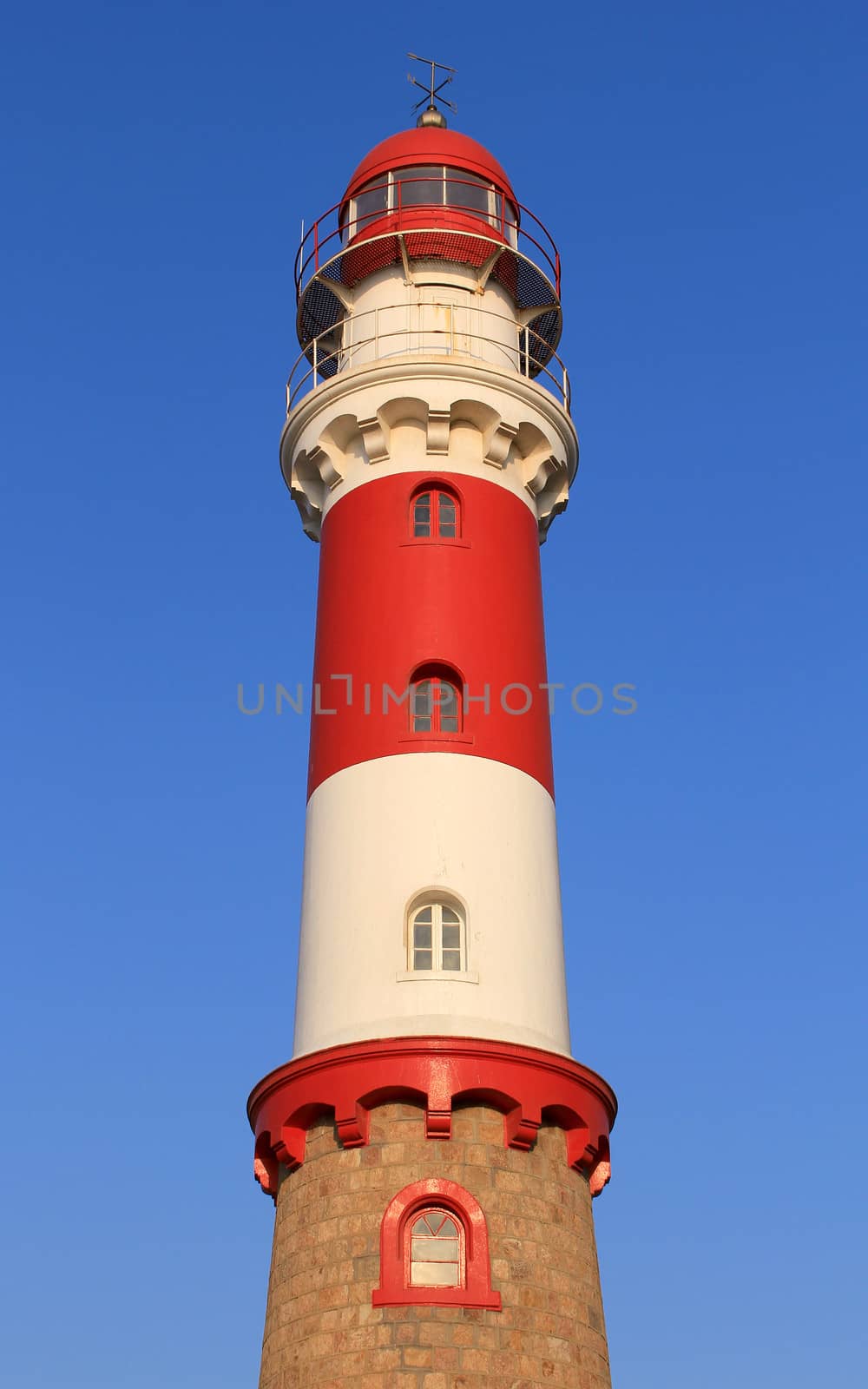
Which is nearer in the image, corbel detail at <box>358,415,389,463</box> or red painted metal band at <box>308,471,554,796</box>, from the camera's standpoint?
red painted metal band at <box>308,471,554,796</box>

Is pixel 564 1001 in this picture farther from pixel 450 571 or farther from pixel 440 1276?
pixel 450 571

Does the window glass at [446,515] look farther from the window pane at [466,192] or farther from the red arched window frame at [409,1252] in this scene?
the red arched window frame at [409,1252]

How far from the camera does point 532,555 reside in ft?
82.2

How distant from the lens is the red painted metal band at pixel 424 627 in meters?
22.6

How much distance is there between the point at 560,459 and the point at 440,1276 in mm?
12548

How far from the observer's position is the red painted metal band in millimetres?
22594

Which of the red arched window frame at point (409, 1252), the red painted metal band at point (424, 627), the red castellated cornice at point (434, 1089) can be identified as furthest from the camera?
the red painted metal band at point (424, 627)

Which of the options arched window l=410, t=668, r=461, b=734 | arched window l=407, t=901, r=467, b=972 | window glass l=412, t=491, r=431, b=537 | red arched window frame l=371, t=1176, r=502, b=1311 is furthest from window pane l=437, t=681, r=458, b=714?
red arched window frame l=371, t=1176, r=502, b=1311

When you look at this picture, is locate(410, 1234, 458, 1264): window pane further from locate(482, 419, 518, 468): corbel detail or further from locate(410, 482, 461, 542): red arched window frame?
locate(482, 419, 518, 468): corbel detail

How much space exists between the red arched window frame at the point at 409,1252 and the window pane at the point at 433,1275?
0.07m

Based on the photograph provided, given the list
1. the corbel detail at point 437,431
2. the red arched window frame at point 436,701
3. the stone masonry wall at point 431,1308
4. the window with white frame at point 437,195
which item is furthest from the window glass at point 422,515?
the stone masonry wall at point 431,1308

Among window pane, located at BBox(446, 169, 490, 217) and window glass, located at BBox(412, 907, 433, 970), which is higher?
window pane, located at BBox(446, 169, 490, 217)

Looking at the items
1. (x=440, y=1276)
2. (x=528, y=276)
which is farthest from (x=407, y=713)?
(x=528, y=276)

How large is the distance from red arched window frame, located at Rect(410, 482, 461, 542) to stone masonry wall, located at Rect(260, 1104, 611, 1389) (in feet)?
27.6
